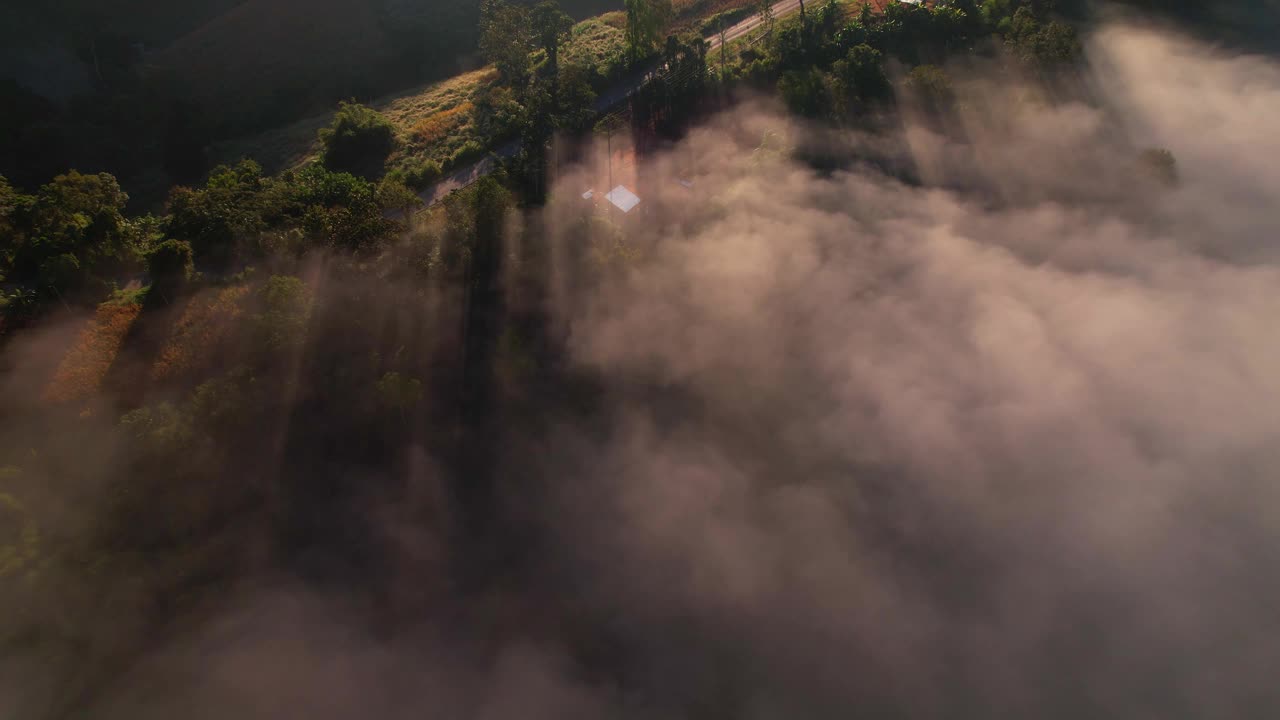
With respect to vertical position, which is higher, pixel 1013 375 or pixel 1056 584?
pixel 1013 375

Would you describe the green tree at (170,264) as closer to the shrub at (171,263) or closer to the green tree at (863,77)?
the shrub at (171,263)

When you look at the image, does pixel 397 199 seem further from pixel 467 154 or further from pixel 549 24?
pixel 549 24

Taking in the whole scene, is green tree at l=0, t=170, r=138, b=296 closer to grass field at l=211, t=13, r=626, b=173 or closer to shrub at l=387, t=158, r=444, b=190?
shrub at l=387, t=158, r=444, b=190

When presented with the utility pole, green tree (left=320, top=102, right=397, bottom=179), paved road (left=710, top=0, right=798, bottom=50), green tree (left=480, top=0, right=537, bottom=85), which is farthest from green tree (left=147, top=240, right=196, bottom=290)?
paved road (left=710, top=0, right=798, bottom=50)

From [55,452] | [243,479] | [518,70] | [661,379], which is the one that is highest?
[518,70]

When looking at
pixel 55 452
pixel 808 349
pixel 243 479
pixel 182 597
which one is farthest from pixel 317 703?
pixel 808 349

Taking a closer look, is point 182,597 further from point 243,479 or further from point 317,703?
point 317,703

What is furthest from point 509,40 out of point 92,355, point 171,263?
point 92,355
